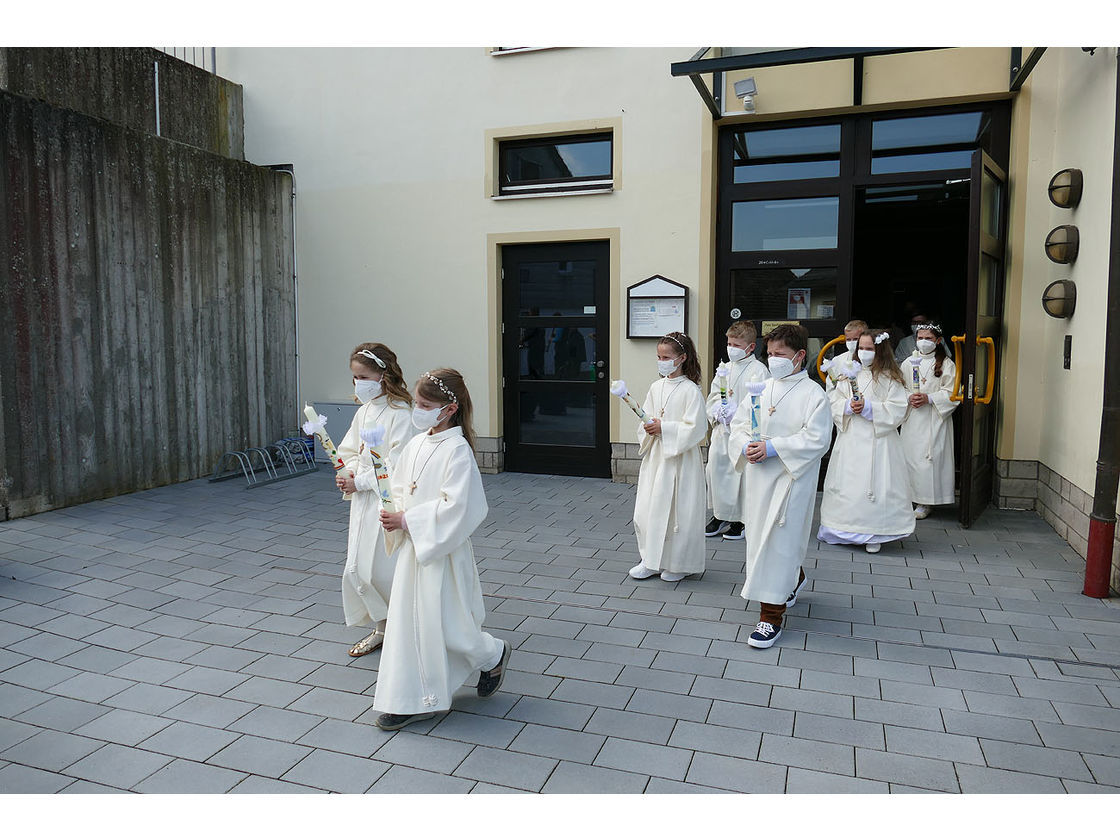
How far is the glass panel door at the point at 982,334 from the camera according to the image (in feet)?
22.5

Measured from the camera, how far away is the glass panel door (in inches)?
270

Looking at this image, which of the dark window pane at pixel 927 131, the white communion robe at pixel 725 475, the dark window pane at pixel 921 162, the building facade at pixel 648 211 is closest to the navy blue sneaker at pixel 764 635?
the white communion robe at pixel 725 475

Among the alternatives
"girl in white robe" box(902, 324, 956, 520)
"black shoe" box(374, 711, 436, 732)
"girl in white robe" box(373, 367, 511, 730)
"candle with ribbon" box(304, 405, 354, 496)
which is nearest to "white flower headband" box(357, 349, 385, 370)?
"candle with ribbon" box(304, 405, 354, 496)

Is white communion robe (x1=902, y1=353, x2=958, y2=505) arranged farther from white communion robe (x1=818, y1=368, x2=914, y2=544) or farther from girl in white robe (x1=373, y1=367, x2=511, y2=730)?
girl in white robe (x1=373, y1=367, x2=511, y2=730)

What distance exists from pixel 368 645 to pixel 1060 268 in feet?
21.4

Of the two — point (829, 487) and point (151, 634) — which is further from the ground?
point (829, 487)

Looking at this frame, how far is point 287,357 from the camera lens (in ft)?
34.8

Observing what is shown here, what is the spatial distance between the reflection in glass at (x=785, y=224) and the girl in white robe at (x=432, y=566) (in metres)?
5.96

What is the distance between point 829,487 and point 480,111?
19.3 feet

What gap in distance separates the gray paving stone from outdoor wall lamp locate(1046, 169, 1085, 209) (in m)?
6.06

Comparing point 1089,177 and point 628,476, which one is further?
point 628,476

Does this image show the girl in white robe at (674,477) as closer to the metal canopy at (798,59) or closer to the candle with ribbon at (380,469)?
the candle with ribbon at (380,469)

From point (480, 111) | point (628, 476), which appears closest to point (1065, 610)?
point (628, 476)

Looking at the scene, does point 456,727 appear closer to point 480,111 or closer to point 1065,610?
point 1065,610
